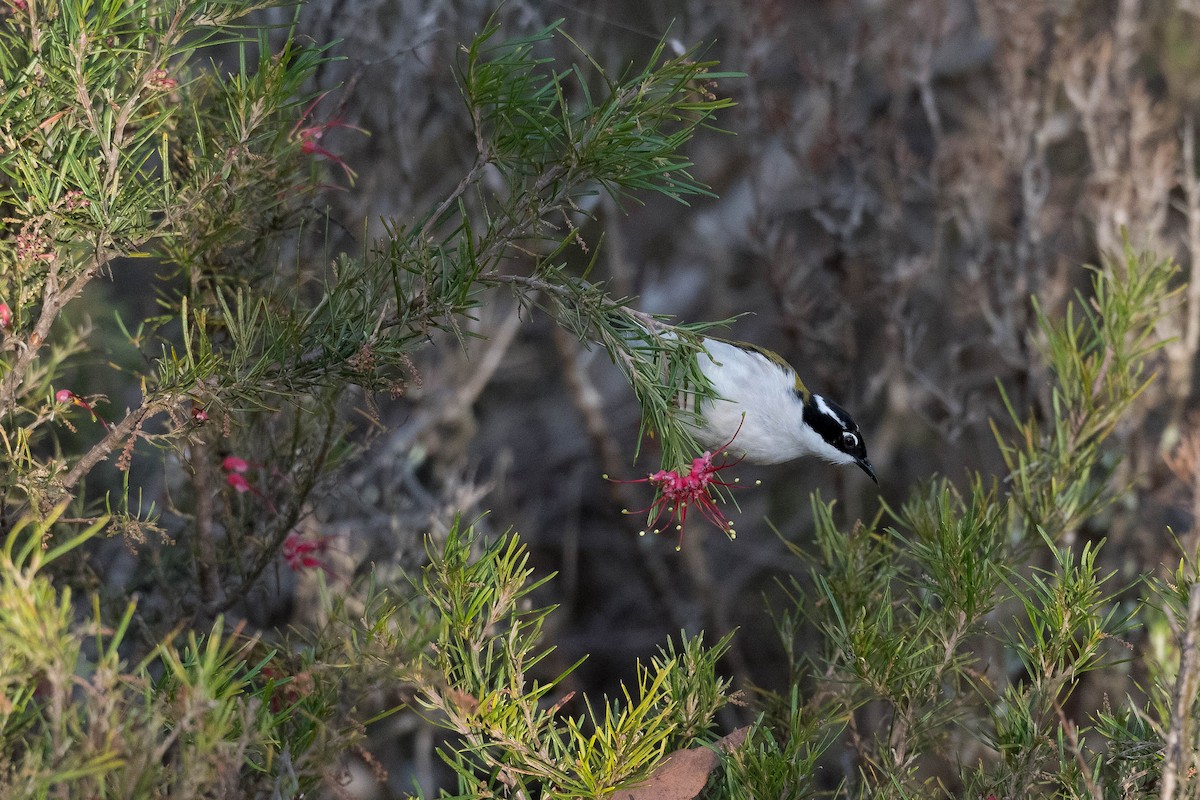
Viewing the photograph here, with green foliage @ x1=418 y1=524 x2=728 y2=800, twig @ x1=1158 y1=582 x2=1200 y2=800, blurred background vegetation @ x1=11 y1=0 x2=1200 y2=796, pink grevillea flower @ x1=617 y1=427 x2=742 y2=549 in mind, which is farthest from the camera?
blurred background vegetation @ x1=11 y1=0 x2=1200 y2=796

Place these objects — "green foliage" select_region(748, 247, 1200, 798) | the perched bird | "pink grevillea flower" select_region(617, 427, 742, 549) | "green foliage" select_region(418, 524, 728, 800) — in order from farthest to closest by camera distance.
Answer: the perched bird, "pink grevillea flower" select_region(617, 427, 742, 549), "green foliage" select_region(748, 247, 1200, 798), "green foliage" select_region(418, 524, 728, 800)

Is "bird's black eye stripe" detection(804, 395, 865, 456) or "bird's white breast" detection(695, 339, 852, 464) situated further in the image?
"bird's black eye stripe" detection(804, 395, 865, 456)

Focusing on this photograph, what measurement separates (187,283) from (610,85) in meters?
0.74

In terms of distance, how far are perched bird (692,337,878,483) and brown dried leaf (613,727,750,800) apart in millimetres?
1059

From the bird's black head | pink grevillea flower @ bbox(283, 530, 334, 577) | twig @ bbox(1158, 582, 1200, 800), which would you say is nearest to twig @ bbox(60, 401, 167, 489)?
pink grevillea flower @ bbox(283, 530, 334, 577)

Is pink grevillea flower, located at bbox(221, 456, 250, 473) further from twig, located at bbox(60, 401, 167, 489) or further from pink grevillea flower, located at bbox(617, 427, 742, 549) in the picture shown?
pink grevillea flower, located at bbox(617, 427, 742, 549)

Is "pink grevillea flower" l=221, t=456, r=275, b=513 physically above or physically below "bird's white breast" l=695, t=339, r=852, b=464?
above

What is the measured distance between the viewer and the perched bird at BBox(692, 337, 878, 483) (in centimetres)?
253

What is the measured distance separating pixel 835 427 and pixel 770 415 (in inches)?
12.3

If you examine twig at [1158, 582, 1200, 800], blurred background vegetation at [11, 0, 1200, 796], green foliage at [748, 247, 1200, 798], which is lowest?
blurred background vegetation at [11, 0, 1200, 796]

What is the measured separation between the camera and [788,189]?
5508 mm

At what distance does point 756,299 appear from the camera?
566cm

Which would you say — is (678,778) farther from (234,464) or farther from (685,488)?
(234,464)

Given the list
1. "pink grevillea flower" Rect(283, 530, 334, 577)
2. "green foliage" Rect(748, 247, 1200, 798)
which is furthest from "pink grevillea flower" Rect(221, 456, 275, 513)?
"green foliage" Rect(748, 247, 1200, 798)
